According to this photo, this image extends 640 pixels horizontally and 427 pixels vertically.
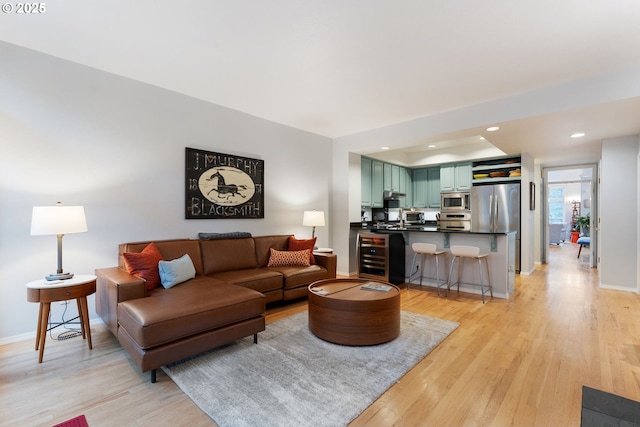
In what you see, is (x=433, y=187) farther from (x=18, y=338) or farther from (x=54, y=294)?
(x=18, y=338)

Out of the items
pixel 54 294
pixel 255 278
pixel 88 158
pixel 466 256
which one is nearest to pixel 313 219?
pixel 255 278

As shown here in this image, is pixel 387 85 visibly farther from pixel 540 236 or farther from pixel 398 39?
pixel 540 236

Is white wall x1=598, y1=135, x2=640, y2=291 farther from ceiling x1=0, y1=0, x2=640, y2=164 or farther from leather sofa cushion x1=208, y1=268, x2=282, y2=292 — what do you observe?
leather sofa cushion x1=208, y1=268, x2=282, y2=292

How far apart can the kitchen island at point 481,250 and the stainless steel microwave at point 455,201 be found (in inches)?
81.7

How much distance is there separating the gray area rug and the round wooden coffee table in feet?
0.26

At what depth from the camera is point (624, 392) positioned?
1.96m

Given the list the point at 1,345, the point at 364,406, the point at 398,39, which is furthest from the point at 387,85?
the point at 1,345

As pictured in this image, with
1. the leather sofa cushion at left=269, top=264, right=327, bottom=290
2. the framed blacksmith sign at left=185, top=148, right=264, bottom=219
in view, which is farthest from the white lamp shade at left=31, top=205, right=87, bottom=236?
the leather sofa cushion at left=269, top=264, right=327, bottom=290

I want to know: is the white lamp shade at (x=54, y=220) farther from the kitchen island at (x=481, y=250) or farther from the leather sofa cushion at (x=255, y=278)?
the kitchen island at (x=481, y=250)

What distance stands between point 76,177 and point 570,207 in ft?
49.5

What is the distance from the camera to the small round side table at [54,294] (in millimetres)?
2312

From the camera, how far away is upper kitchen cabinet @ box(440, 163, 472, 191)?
6.62 m

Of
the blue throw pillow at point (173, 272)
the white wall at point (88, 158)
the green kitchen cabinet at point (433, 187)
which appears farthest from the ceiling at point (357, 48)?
the green kitchen cabinet at point (433, 187)

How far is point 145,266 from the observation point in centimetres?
281
